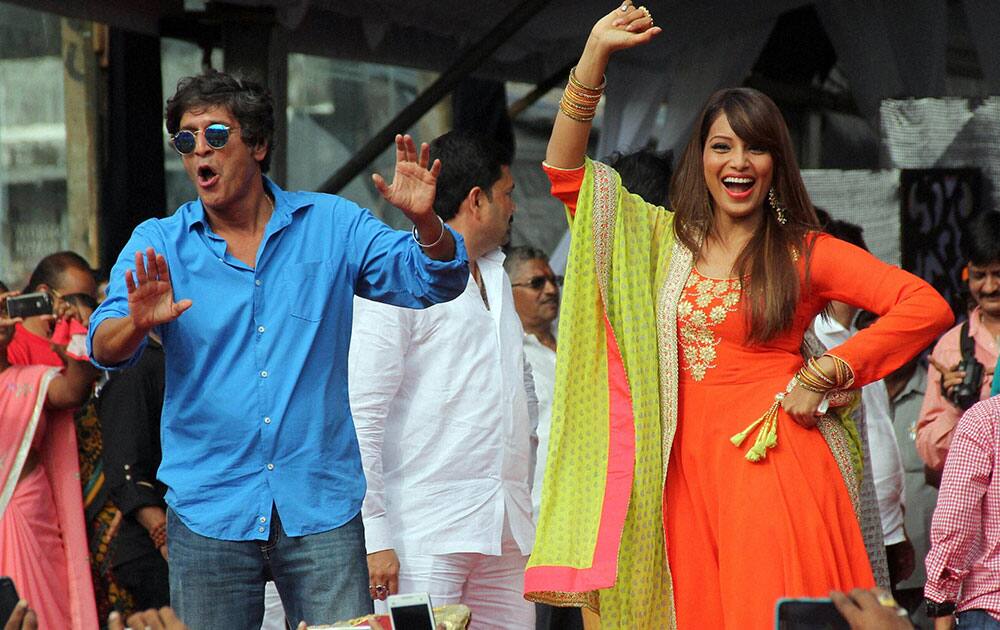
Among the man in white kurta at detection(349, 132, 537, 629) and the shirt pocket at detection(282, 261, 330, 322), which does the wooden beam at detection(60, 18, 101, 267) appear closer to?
the man in white kurta at detection(349, 132, 537, 629)

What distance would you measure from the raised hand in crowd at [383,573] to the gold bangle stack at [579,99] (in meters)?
1.38

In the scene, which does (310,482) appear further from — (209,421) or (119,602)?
(119,602)

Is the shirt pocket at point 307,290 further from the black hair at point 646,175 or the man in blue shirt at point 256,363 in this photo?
the black hair at point 646,175

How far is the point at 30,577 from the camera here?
570 cm

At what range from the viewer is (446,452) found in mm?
4809

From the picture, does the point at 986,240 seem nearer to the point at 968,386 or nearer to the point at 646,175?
the point at 968,386

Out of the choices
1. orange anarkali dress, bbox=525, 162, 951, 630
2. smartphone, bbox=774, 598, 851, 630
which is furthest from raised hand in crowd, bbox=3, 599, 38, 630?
orange anarkali dress, bbox=525, 162, 951, 630

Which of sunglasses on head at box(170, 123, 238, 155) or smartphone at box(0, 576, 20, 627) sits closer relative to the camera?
smartphone at box(0, 576, 20, 627)

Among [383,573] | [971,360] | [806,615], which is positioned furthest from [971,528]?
[806,615]

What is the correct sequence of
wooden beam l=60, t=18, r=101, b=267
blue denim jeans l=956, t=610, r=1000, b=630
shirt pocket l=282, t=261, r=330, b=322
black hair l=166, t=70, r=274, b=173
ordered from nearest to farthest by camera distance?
shirt pocket l=282, t=261, r=330, b=322, black hair l=166, t=70, r=274, b=173, blue denim jeans l=956, t=610, r=1000, b=630, wooden beam l=60, t=18, r=101, b=267

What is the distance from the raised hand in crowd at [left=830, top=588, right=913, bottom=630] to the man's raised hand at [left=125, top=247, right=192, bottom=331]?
1872 millimetres

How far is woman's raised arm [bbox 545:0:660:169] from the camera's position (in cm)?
402

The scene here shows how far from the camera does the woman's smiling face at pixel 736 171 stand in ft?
14.0

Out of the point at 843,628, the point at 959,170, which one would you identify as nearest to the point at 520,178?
the point at 959,170
